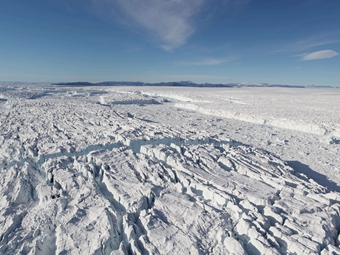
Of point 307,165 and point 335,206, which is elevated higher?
point 335,206

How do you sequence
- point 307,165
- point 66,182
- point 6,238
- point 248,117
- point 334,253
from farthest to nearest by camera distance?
point 248,117, point 307,165, point 66,182, point 6,238, point 334,253

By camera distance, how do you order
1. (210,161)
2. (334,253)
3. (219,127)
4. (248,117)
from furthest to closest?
1. (248,117)
2. (219,127)
3. (210,161)
4. (334,253)

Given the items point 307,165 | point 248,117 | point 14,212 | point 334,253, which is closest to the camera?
point 334,253

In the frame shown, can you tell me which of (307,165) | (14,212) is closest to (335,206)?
(307,165)

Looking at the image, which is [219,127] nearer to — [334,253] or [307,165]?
[307,165]

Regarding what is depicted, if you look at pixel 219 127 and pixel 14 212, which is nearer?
pixel 14 212

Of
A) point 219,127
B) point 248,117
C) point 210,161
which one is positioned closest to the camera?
point 210,161

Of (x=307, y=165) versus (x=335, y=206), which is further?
(x=307, y=165)

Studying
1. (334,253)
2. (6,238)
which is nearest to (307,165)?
(334,253)

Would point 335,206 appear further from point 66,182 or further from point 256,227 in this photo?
point 66,182
